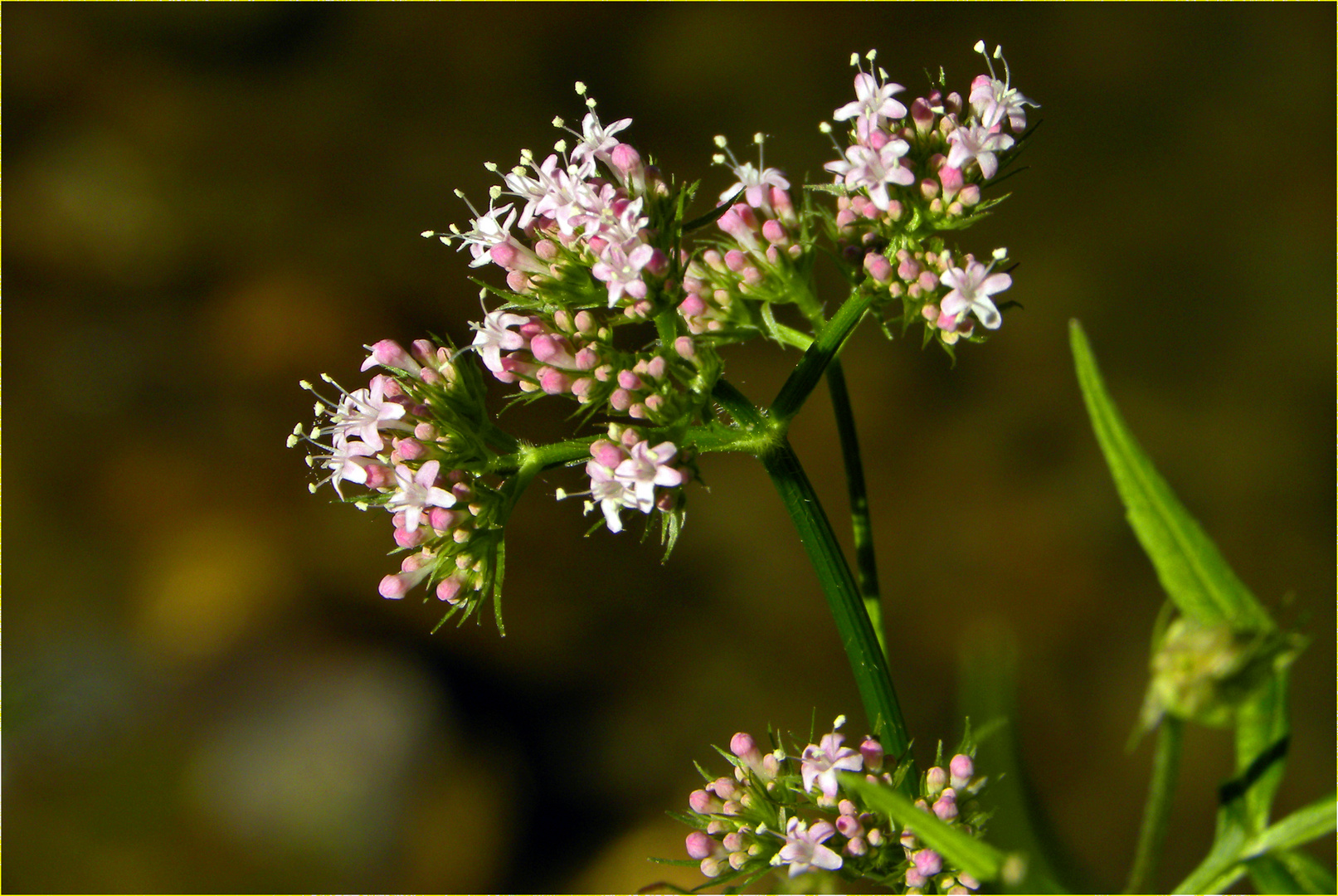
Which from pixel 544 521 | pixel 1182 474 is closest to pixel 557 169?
pixel 544 521

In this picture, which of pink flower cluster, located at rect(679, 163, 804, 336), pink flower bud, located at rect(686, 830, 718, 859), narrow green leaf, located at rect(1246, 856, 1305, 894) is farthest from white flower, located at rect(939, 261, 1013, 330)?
pink flower bud, located at rect(686, 830, 718, 859)

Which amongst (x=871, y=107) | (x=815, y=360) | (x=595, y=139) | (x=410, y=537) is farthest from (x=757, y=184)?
(x=410, y=537)

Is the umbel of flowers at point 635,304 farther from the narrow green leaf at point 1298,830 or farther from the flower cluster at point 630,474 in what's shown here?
the narrow green leaf at point 1298,830

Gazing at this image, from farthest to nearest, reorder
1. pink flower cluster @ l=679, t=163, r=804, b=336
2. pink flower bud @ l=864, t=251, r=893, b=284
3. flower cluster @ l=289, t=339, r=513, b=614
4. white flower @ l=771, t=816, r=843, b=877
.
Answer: pink flower cluster @ l=679, t=163, r=804, b=336 < flower cluster @ l=289, t=339, r=513, b=614 < pink flower bud @ l=864, t=251, r=893, b=284 < white flower @ l=771, t=816, r=843, b=877

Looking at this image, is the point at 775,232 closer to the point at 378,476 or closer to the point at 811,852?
the point at 378,476

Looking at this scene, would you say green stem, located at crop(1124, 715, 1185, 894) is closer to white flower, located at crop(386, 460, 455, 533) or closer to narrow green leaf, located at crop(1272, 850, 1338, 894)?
narrow green leaf, located at crop(1272, 850, 1338, 894)

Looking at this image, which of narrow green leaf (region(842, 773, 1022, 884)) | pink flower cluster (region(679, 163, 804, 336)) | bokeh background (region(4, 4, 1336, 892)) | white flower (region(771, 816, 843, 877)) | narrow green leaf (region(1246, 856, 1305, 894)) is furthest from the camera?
bokeh background (region(4, 4, 1336, 892))

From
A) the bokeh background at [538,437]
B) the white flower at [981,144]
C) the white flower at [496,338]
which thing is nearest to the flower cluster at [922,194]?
the white flower at [981,144]
